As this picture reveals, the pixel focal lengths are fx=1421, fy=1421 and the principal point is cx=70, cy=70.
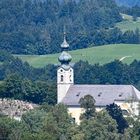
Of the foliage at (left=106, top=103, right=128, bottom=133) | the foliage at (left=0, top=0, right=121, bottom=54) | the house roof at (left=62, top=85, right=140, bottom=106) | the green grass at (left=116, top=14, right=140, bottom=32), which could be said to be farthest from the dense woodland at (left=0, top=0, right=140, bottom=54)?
the foliage at (left=106, top=103, right=128, bottom=133)

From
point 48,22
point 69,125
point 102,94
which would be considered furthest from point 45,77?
point 48,22

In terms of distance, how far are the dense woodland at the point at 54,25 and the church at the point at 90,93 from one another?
174 feet

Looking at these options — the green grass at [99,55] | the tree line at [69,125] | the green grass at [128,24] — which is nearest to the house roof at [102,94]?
the tree line at [69,125]

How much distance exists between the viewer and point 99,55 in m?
136

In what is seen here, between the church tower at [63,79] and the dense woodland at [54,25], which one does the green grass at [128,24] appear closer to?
the dense woodland at [54,25]

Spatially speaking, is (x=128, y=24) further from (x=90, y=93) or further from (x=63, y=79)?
(x=90, y=93)

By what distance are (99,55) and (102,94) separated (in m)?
42.2

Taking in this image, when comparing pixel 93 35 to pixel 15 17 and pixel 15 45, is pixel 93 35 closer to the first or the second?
pixel 15 45

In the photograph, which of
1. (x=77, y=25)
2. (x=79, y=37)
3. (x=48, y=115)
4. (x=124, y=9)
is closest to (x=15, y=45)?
(x=79, y=37)

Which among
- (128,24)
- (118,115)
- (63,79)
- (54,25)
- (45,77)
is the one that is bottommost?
(54,25)

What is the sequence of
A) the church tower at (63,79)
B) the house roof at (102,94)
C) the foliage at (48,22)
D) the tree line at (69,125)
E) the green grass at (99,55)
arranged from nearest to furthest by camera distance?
1. the tree line at (69,125)
2. the house roof at (102,94)
3. the church tower at (63,79)
4. the green grass at (99,55)
5. the foliage at (48,22)

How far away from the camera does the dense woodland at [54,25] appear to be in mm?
151750

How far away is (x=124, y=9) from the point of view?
184375mm

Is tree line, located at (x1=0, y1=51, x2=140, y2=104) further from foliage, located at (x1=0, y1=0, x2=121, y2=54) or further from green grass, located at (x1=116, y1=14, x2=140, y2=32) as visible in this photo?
green grass, located at (x1=116, y1=14, x2=140, y2=32)
